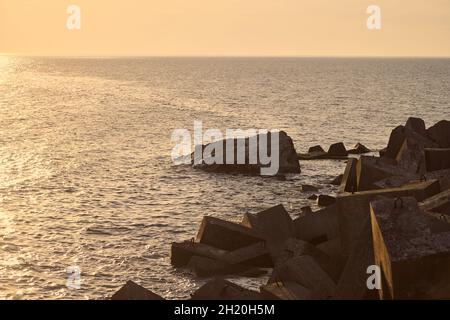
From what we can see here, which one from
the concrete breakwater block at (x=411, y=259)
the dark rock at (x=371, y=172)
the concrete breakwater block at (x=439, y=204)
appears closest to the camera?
the concrete breakwater block at (x=411, y=259)

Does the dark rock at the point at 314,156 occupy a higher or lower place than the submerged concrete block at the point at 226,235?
lower

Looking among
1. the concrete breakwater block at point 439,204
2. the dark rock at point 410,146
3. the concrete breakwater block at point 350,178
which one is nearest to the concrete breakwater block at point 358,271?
the concrete breakwater block at point 439,204

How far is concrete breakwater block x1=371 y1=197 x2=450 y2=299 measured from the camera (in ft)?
32.6

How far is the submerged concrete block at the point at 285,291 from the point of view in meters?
11.9

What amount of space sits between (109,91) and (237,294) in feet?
Answer: 341

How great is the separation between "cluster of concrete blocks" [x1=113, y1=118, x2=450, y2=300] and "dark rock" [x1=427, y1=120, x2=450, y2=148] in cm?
696

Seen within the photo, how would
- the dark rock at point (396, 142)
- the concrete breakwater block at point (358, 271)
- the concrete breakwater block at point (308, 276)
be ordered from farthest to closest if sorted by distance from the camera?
the dark rock at point (396, 142) → the concrete breakwater block at point (308, 276) → the concrete breakwater block at point (358, 271)

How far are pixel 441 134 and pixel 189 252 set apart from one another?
16244mm

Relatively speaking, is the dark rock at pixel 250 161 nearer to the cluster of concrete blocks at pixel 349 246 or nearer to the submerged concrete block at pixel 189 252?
the cluster of concrete blocks at pixel 349 246

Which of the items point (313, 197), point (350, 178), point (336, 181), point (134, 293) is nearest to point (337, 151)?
point (336, 181)

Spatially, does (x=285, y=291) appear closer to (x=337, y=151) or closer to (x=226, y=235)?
(x=226, y=235)

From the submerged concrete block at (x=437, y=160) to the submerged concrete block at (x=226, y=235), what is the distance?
8.36 meters
